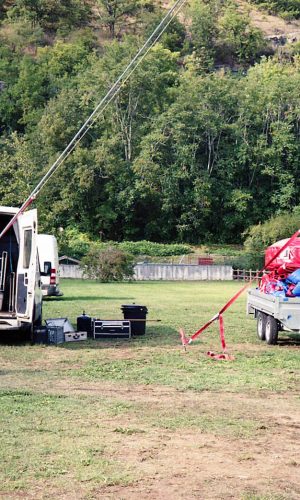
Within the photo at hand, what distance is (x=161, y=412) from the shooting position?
10.4 meters

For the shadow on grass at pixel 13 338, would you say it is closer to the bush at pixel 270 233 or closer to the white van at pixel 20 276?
the white van at pixel 20 276

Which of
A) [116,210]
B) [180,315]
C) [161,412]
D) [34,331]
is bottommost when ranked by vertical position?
[116,210]

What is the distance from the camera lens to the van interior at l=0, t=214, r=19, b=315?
18.1 metres

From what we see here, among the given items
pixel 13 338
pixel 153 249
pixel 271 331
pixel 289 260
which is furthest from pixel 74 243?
pixel 271 331

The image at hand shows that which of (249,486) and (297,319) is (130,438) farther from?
(297,319)

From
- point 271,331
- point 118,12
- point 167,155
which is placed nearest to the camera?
point 271,331

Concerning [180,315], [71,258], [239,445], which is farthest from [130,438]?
[71,258]

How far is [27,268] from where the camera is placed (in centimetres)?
1683

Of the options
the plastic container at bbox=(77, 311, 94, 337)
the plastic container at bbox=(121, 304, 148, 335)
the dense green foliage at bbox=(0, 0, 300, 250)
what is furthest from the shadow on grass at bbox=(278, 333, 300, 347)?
the dense green foliage at bbox=(0, 0, 300, 250)

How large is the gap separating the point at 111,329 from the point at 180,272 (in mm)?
44274

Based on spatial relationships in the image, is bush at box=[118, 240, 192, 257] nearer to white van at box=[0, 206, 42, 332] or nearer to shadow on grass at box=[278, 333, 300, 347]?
shadow on grass at box=[278, 333, 300, 347]

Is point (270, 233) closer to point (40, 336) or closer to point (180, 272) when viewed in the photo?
point (180, 272)

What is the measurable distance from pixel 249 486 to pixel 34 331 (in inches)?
424

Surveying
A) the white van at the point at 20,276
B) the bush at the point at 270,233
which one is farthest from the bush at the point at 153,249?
the white van at the point at 20,276
